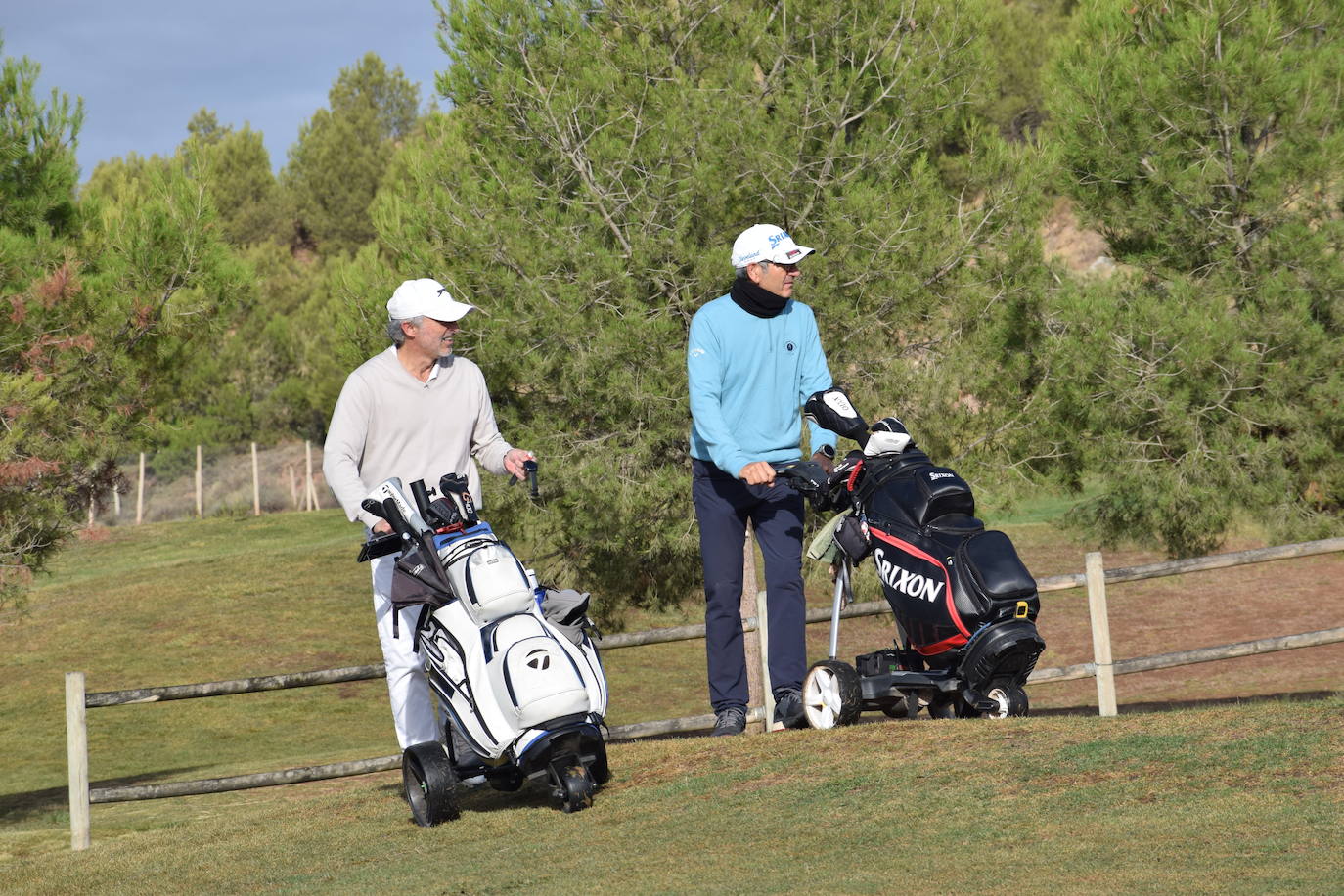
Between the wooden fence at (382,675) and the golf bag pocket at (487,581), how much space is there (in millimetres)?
A: 1364

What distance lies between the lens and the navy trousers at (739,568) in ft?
22.2

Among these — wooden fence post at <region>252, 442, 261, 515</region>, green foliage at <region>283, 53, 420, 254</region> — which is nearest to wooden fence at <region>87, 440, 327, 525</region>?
wooden fence post at <region>252, 442, 261, 515</region>

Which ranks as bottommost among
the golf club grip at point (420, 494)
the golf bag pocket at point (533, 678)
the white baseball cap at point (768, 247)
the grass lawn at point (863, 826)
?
the grass lawn at point (863, 826)

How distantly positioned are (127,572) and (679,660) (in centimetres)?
1345

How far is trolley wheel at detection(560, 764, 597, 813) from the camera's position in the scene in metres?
5.45

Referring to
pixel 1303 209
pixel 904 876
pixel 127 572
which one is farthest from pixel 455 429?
pixel 127 572

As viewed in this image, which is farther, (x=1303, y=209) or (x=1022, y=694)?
(x=1303, y=209)

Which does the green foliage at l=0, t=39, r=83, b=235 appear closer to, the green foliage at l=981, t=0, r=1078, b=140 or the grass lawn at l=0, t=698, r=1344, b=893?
the grass lawn at l=0, t=698, r=1344, b=893

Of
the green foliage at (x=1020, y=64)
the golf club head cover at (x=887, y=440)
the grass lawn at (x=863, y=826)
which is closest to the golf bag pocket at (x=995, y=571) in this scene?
the grass lawn at (x=863, y=826)

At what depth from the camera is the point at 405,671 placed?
6.11m

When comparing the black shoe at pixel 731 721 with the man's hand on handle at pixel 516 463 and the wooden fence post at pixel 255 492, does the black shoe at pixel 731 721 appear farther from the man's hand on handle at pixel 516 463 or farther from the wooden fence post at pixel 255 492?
the wooden fence post at pixel 255 492

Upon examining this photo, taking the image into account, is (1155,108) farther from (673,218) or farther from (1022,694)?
(1022,694)

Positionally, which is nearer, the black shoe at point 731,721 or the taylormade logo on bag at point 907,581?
the taylormade logo on bag at point 907,581

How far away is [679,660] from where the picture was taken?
23766 mm
